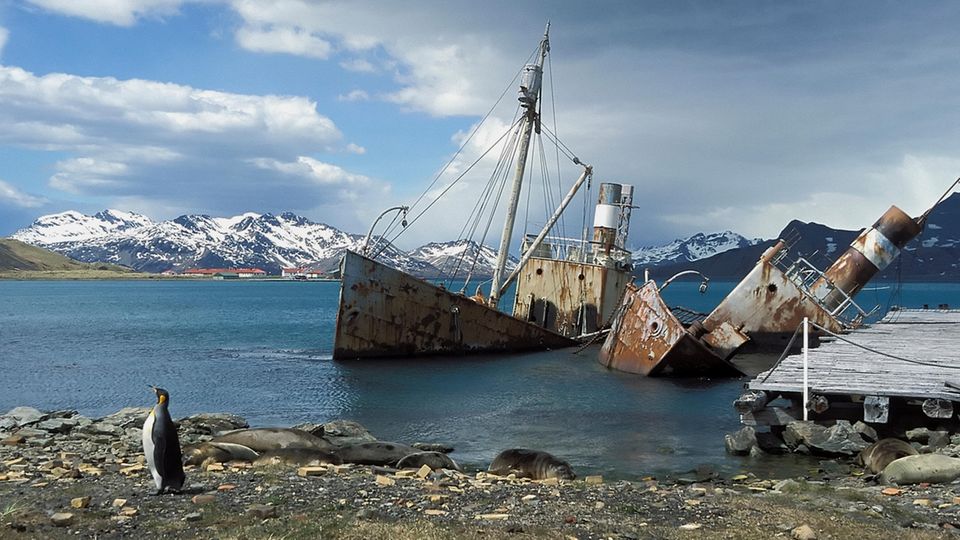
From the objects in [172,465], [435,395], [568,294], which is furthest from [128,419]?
[568,294]

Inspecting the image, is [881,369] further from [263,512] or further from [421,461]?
[263,512]

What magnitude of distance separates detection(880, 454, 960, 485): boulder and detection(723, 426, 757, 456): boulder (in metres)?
3.68

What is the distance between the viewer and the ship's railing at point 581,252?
39.4 m

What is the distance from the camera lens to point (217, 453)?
12.6 metres

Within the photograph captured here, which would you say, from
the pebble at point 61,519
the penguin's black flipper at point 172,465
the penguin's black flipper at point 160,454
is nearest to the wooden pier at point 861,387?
the penguin's black flipper at point 172,465

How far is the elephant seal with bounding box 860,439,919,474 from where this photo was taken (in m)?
12.7

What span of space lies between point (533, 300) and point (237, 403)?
1832 cm

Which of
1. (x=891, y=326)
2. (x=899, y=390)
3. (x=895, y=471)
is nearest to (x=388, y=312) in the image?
(x=891, y=326)

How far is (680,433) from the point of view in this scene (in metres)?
18.8

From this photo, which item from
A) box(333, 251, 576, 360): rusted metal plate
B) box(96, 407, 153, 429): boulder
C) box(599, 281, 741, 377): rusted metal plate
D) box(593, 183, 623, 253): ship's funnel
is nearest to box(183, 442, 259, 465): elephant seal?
box(96, 407, 153, 429): boulder

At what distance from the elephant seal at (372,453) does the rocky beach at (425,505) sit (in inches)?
32.0

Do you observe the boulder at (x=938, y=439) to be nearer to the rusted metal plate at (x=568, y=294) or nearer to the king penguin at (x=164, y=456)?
the king penguin at (x=164, y=456)

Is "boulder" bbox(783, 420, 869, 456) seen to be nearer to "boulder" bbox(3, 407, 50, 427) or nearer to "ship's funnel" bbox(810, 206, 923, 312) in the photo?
"boulder" bbox(3, 407, 50, 427)

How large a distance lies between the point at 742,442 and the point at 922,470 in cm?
437
